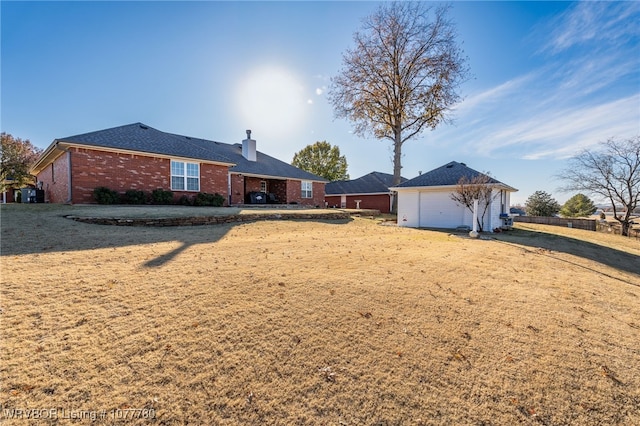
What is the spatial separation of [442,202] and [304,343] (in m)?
15.3

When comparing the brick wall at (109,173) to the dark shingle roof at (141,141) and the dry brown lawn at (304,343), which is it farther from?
the dry brown lawn at (304,343)

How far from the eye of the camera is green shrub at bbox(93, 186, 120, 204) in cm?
1233

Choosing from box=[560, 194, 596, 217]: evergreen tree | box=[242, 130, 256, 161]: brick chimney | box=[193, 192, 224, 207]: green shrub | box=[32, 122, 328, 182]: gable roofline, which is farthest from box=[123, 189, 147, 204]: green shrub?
box=[560, 194, 596, 217]: evergreen tree

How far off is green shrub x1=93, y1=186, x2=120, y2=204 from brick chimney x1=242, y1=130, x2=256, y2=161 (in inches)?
466

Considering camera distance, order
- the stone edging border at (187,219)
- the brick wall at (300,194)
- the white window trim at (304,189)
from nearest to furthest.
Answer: the stone edging border at (187,219)
the brick wall at (300,194)
the white window trim at (304,189)

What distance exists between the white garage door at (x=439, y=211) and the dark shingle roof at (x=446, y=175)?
2.28 feet

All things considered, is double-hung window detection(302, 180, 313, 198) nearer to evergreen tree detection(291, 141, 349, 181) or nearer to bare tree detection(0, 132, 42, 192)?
evergreen tree detection(291, 141, 349, 181)

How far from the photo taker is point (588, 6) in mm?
9078

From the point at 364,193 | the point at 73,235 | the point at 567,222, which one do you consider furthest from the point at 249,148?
the point at 567,222

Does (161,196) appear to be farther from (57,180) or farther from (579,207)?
(579,207)

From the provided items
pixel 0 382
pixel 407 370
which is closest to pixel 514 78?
pixel 407 370

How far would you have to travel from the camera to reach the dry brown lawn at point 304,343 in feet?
6.77

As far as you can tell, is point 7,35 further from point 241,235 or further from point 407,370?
point 407,370

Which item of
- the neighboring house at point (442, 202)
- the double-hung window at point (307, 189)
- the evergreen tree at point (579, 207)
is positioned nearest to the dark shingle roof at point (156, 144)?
the double-hung window at point (307, 189)
